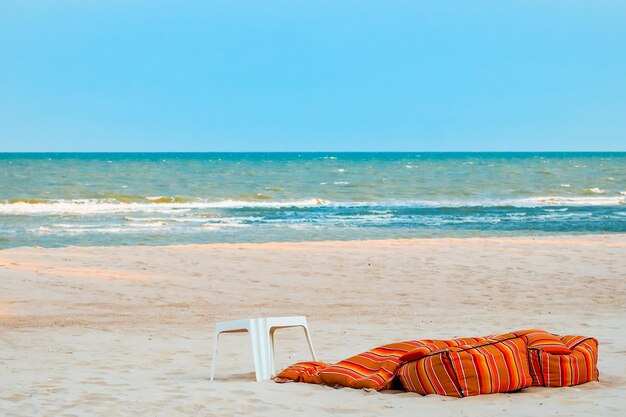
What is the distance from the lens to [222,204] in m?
34.4

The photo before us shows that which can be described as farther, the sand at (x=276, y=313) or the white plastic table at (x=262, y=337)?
the white plastic table at (x=262, y=337)

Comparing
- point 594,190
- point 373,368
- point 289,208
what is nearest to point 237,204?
point 289,208

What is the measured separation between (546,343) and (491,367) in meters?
0.62

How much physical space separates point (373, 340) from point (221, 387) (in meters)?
2.54

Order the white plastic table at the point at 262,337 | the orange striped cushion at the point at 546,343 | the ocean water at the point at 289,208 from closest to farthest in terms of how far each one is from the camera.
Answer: the orange striped cushion at the point at 546,343 < the white plastic table at the point at 262,337 < the ocean water at the point at 289,208

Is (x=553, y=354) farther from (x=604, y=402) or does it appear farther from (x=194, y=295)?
(x=194, y=295)

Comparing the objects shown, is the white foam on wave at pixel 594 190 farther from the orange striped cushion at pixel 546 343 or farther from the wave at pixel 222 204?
the orange striped cushion at pixel 546 343

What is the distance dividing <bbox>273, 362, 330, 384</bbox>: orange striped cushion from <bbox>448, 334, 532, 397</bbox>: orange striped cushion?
991mm

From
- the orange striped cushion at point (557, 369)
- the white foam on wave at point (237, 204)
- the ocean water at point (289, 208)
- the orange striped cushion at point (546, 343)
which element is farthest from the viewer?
the white foam on wave at point (237, 204)

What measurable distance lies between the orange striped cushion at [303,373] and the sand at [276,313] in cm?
11

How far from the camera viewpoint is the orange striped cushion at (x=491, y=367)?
552 centimetres

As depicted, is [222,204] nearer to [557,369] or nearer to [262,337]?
[262,337]

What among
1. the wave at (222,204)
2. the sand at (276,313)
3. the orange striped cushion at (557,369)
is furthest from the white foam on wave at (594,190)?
the orange striped cushion at (557,369)

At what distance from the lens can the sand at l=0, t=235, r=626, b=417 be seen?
5.46 m
